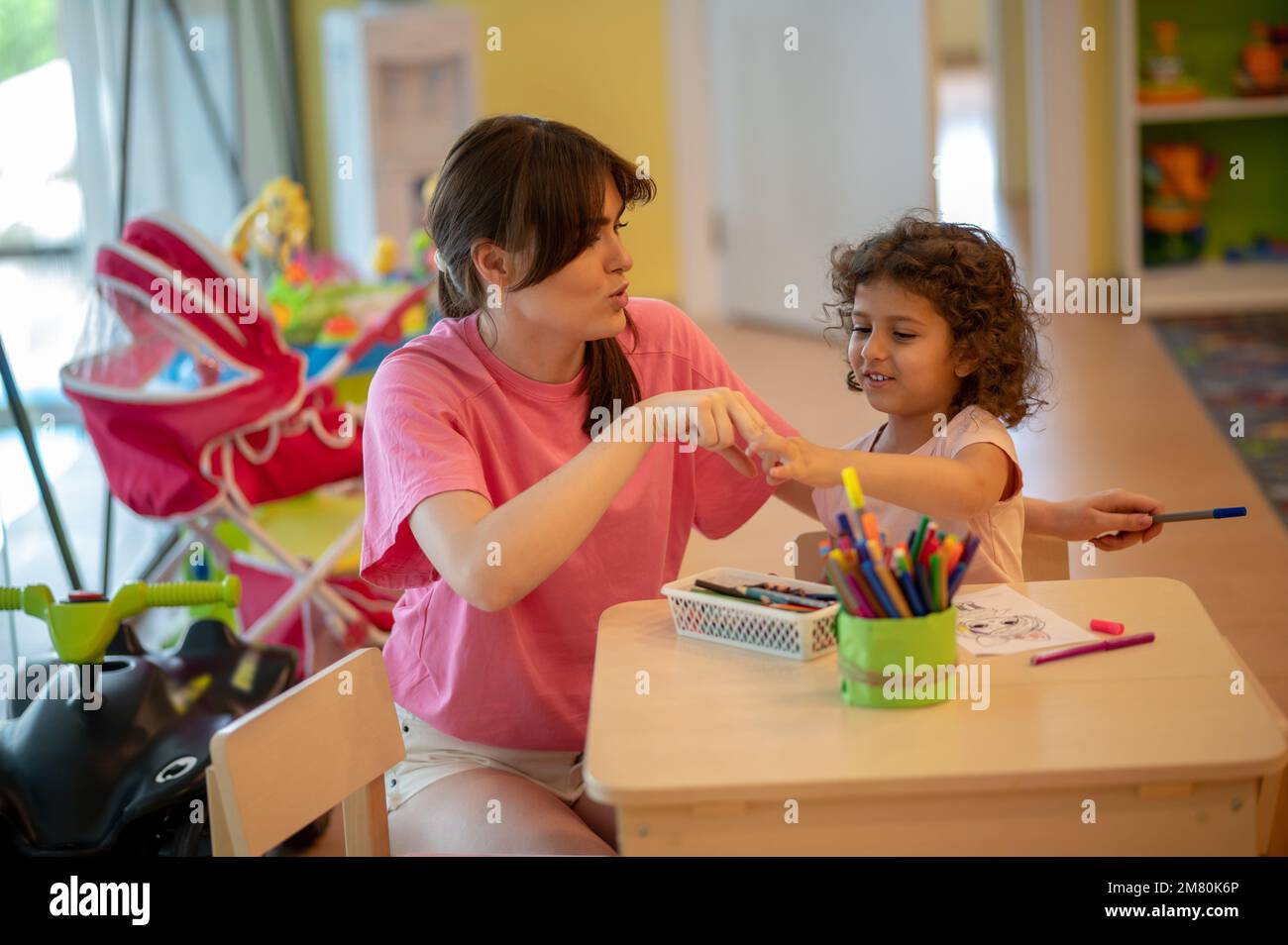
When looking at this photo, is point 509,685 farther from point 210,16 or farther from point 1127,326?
point 1127,326

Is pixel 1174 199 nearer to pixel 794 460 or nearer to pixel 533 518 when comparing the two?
Answer: pixel 794 460

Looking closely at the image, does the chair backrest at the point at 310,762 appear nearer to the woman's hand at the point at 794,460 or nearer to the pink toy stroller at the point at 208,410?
the woman's hand at the point at 794,460

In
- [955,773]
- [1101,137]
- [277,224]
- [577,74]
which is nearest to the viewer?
[955,773]

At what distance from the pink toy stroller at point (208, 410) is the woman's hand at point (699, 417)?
4.13 ft

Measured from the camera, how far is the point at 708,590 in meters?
1.38

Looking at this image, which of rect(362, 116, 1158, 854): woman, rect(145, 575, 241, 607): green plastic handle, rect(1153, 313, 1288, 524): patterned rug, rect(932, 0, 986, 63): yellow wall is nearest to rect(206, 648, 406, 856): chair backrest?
rect(362, 116, 1158, 854): woman

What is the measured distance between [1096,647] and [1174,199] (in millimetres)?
4787

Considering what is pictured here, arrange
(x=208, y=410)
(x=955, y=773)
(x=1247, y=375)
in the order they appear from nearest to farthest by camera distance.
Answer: (x=955, y=773)
(x=208, y=410)
(x=1247, y=375)

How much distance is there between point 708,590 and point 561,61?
4825mm

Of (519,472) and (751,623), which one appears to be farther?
(519,472)

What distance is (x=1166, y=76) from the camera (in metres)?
5.45

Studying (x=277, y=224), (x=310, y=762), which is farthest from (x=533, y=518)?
(x=277, y=224)

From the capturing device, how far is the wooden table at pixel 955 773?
1.06 meters
